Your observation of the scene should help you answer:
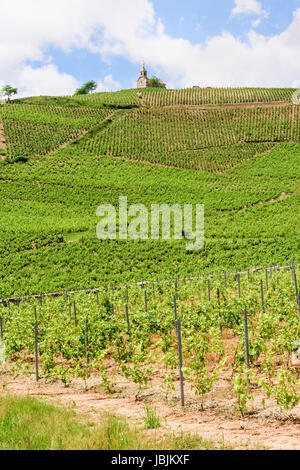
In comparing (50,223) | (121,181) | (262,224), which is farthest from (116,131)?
(262,224)

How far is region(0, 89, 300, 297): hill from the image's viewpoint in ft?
121

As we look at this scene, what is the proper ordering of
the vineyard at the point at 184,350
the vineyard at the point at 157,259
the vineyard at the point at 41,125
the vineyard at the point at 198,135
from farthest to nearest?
the vineyard at the point at 41,125 < the vineyard at the point at 198,135 < the vineyard at the point at 157,259 < the vineyard at the point at 184,350

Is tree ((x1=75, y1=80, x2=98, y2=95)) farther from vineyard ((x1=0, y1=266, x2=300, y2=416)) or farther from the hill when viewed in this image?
vineyard ((x1=0, y1=266, x2=300, y2=416))

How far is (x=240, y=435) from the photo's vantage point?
5.91 m

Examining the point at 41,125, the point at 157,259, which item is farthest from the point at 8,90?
the point at 157,259

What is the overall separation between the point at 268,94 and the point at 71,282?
9018 centimetres

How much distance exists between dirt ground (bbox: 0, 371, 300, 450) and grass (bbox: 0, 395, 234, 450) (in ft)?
1.15

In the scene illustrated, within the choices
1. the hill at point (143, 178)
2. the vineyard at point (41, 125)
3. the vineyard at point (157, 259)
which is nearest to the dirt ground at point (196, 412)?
the vineyard at point (157, 259)

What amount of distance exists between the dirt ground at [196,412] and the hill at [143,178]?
22.0 metres

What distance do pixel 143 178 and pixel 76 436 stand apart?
197 ft

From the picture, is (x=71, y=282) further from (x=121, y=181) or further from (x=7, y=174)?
(x=7, y=174)

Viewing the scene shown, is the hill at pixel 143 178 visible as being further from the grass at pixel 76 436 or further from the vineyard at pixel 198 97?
the grass at pixel 76 436

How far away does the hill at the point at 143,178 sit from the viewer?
3700 cm

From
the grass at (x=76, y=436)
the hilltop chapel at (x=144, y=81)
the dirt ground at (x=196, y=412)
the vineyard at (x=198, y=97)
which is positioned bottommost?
the dirt ground at (x=196, y=412)
